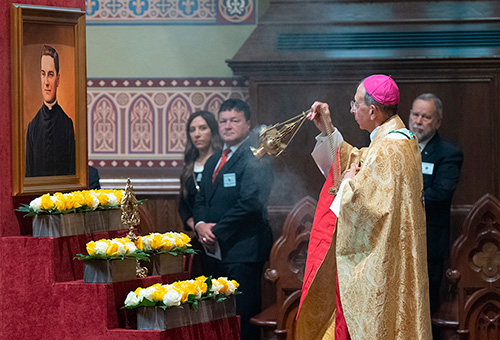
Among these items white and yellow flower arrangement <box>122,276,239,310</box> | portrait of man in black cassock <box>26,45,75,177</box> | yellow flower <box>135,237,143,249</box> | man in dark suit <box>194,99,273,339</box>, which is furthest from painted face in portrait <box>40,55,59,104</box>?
man in dark suit <box>194,99,273,339</box>

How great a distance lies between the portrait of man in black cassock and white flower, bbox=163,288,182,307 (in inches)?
41.0

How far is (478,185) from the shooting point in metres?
6.38

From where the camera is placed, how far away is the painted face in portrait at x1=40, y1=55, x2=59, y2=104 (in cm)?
420

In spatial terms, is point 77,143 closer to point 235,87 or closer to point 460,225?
point 235,87

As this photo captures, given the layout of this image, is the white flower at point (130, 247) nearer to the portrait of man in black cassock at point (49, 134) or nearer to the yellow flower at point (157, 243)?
the yellow flower at point (157, 243)

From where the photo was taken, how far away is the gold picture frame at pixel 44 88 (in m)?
4.05

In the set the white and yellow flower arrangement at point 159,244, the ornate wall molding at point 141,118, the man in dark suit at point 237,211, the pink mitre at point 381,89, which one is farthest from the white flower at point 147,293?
the ornate wall molding at point 141,118

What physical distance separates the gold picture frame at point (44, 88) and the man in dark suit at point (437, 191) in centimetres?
241

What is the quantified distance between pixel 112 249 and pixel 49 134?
33.2 inches

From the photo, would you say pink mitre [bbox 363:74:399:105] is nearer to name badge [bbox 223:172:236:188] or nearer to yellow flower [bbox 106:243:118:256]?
yellow flower [bbox 106:243:118:256]

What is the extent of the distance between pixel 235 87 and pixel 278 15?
69 cm

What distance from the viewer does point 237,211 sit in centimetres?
564

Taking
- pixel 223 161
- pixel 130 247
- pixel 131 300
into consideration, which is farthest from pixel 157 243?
pixel 223 161

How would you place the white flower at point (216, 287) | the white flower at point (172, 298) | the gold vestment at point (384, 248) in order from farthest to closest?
the gold vestment at point (384, 248) < the white flower at point (216, 287) < the white flower at point (172, 298)
